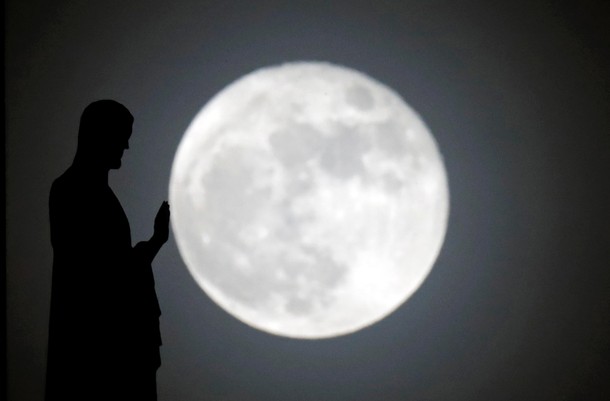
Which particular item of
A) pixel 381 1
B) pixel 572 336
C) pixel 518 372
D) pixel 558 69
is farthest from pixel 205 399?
pixel 558 69

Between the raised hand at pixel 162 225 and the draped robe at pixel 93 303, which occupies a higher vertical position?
the raised hand at pixel 162 225

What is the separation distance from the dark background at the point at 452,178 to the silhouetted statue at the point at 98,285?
149 inches

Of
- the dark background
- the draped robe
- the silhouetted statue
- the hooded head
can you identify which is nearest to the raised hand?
the silhouetted statue

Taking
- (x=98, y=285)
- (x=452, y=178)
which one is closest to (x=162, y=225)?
(x=98, y=285)

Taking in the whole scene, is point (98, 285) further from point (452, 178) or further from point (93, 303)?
point (452, 178)

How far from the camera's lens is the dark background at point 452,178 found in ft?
20.7

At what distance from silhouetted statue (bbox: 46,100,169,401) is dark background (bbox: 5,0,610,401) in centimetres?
378

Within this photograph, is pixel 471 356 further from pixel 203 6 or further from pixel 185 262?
pixel 203 6

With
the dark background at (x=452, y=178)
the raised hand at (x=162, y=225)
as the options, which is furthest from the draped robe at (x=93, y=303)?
the dark background at (x=452, y=178)

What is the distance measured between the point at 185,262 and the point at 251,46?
2.09m

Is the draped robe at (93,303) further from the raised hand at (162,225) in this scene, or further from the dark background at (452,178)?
the dark background at (452,178)

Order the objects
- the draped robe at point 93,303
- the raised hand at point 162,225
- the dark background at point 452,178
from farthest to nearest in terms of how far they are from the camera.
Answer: the dark background at point 452,178 → the raised hand at point 162,225 → the draped robe at point 93,303

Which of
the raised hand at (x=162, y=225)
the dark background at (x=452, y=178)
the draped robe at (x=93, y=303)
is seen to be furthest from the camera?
the dark background at (x=452, y=178)

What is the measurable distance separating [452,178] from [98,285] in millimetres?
4739
